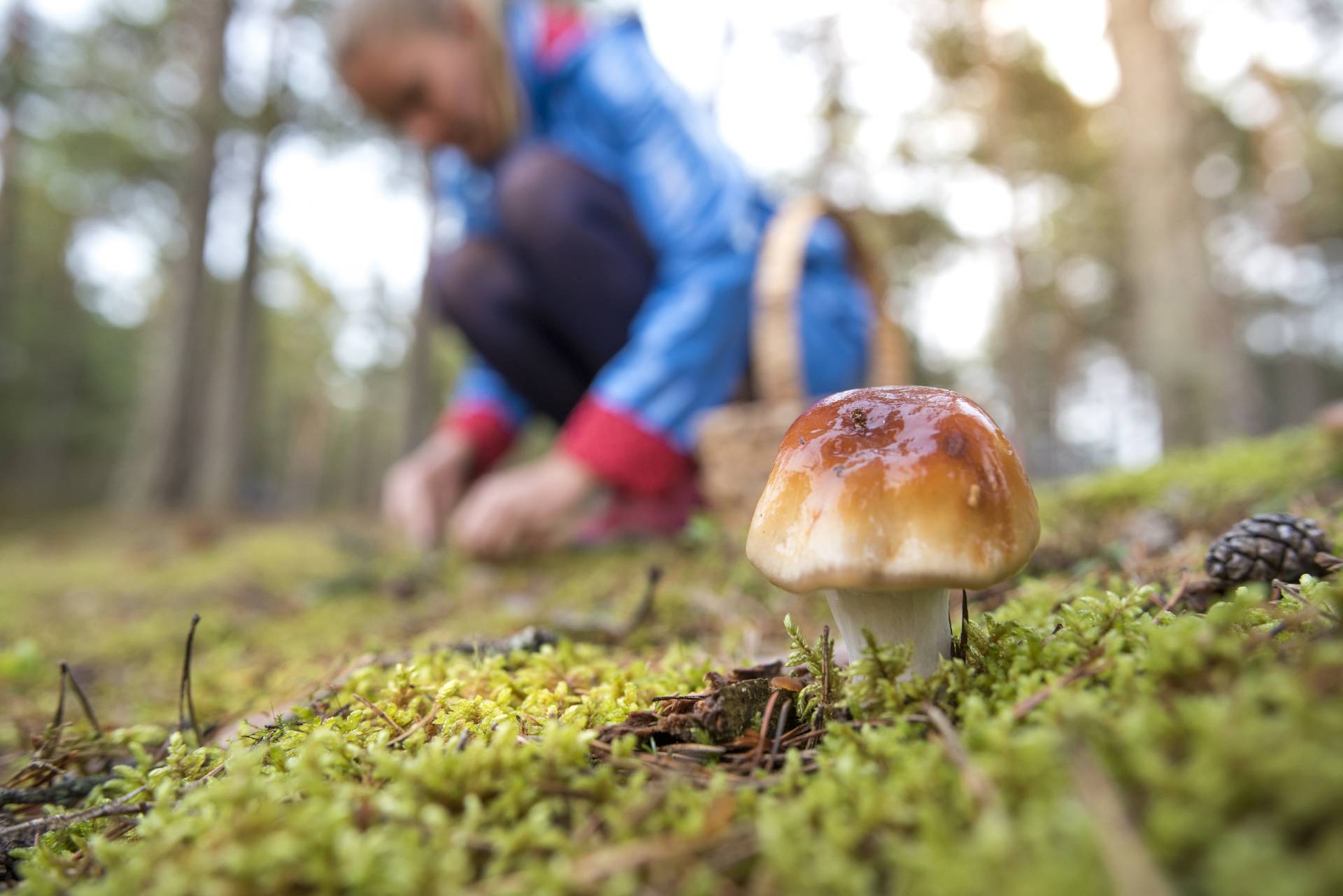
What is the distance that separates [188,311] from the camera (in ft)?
29.8

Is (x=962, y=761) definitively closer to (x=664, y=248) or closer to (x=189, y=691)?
(x=189, y=691)

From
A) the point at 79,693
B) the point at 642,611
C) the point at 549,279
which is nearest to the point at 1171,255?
the point at 549,279

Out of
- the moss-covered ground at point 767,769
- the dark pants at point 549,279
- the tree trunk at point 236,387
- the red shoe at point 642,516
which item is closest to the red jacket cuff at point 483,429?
the dark pants at point 549,279

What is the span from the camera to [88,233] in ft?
55.5

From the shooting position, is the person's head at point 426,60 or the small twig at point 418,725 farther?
the person's head at point 426,60

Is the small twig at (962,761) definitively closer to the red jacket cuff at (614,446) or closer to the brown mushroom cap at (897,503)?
the brown mushroom cap at (897,503)

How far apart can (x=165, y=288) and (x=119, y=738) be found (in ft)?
78.4

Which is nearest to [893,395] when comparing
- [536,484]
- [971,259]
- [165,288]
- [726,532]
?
[726,532]

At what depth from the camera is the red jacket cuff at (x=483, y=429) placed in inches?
165

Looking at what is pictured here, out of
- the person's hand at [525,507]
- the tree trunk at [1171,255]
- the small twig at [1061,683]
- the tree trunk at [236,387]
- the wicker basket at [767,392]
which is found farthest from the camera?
the tree trunk at [236,387]

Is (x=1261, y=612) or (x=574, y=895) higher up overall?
(x=1261, y=612)

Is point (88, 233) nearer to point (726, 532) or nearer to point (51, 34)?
point (51, 34)

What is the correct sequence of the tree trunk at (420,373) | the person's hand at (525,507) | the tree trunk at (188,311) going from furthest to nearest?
1. the tree trunk at (420,373)
2. the tree trunk at (188,311)
3. the person's hand at (525,507)

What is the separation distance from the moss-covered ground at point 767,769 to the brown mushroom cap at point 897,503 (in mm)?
145
